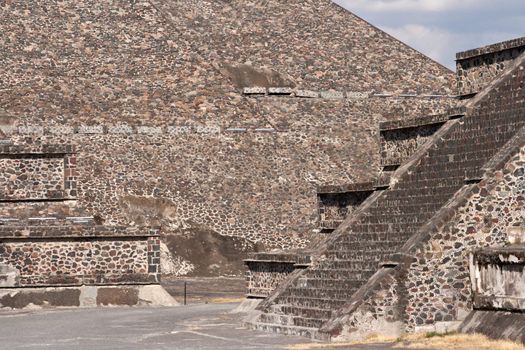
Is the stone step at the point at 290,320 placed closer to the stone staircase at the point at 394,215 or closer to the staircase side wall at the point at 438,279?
the stone staircase at the point at 394,215

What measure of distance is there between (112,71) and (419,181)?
2959 cm

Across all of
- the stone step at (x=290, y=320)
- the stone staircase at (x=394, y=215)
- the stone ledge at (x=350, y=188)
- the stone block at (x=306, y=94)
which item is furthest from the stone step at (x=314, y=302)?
the stone block at (x=306, y=94)

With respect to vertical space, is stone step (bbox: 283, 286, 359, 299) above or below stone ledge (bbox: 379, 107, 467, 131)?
below

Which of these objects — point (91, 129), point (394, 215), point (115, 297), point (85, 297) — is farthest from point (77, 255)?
point (91, 129)

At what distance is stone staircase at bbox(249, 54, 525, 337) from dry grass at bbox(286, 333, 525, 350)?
4.83ft

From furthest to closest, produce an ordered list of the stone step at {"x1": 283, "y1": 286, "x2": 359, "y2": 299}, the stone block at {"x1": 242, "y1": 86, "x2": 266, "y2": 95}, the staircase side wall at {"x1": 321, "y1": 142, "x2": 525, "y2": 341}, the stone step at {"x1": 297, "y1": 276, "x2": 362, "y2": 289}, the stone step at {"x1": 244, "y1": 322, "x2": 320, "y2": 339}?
the stone block at {"x1": 242, "y1": 86, "x2": 266, "y2": 95} → the stone step at {"x1": 297, "y1": 276, "x2": 362, "y2": 289} → the stone step at {"x1": 283, "y1": 286, "x2": 359, "y2": 299} → the stone step at {"x1": 244, "y1": 322, "x2": 320, "y2": 339} → the staircase side wall at {"x1": 321, "y1": 142, "x2": 525, "y2": 341}

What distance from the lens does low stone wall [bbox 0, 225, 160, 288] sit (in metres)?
30.3

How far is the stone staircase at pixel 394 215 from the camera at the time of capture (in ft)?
74.2

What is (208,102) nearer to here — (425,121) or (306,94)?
(306,94)

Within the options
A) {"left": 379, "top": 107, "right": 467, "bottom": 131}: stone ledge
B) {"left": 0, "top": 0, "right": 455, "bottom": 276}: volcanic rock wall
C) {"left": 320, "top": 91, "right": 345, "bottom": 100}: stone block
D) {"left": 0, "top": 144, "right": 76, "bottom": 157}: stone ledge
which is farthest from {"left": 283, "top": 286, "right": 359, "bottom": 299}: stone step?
{"left": 320, "top": 91, "right": 345, "bottom": 100}: stone block

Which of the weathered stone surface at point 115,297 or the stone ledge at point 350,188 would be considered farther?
the weathered stone surface at point 115,297

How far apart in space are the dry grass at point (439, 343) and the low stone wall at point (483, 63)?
264 inches

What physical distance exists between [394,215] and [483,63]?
4.44m

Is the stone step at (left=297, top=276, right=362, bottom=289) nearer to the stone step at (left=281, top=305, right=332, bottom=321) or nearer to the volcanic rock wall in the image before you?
the stone step at (left=281, top=305, right=332, bottom=321)
